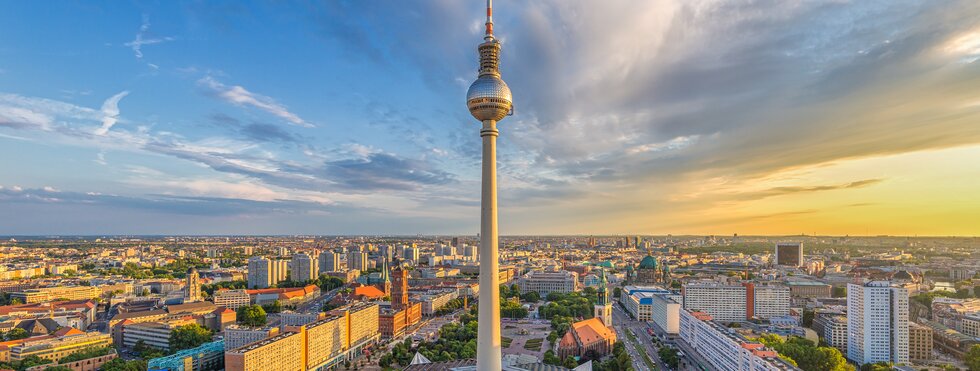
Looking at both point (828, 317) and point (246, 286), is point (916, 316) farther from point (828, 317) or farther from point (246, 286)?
point (246, 286)

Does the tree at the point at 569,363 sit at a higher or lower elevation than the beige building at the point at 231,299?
higher

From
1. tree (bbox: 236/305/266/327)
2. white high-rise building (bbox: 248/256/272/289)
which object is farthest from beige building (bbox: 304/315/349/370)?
white high-rise building (bbox: 248/256/272/289)

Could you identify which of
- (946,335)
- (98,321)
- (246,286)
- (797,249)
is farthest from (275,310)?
(797,249)

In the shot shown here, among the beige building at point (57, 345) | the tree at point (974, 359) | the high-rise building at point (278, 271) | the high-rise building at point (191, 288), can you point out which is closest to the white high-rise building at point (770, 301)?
the tree at point (974, 359)

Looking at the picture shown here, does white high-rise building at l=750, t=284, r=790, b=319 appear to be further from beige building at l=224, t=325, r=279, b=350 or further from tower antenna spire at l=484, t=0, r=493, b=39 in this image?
beige building at l=224, t=325, r=279, b=350

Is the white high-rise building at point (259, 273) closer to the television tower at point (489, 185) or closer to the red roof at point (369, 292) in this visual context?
the red roof at point (369, 292)

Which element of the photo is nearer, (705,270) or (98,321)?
(98,321)
